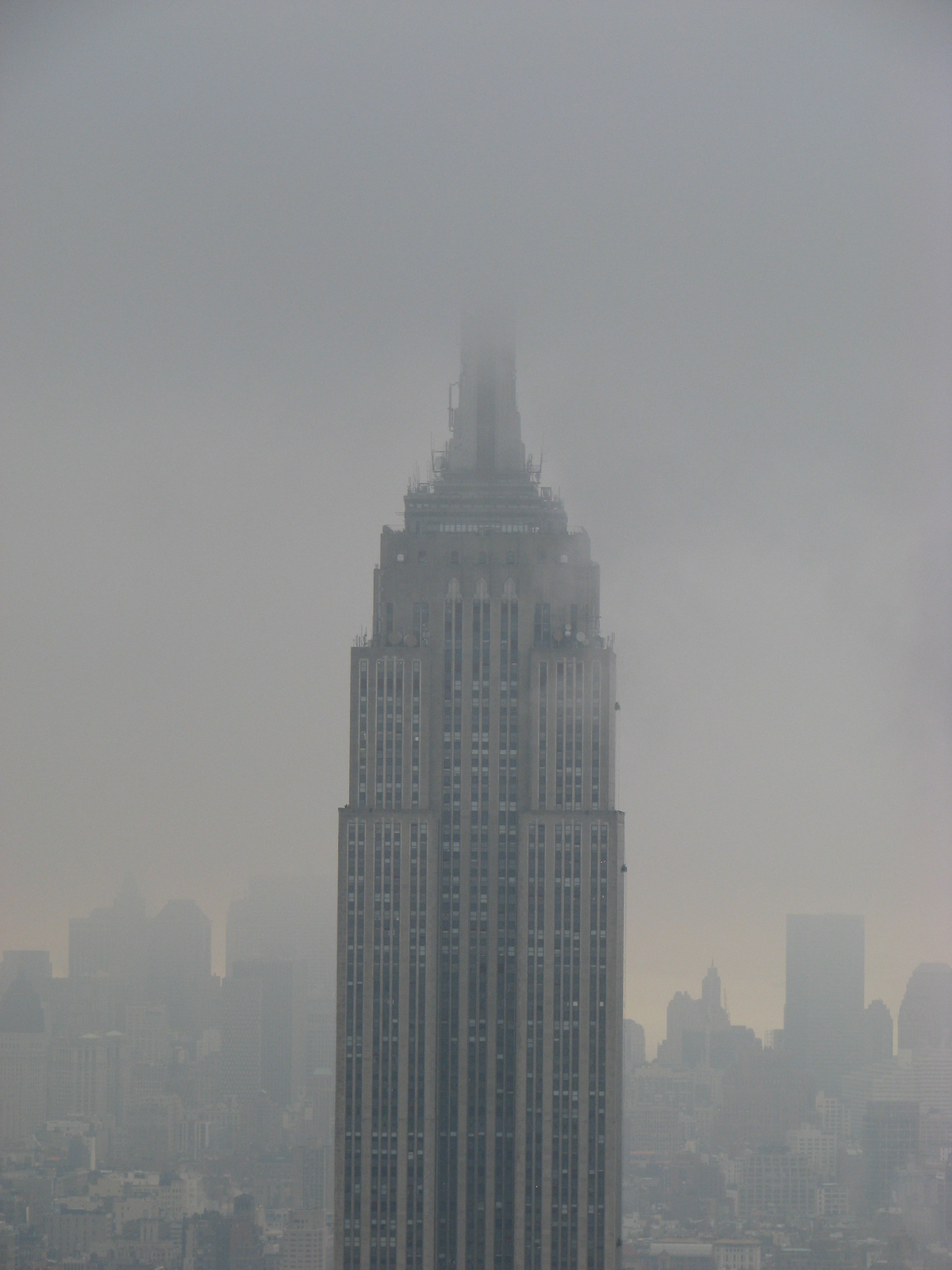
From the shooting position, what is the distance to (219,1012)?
11.1 m

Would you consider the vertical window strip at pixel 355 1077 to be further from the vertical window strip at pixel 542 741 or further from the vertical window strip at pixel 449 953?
the vertical window strip at pixel 542 741

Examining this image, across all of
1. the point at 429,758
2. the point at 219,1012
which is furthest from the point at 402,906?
the point at 219,1012

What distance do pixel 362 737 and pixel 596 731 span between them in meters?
1.72

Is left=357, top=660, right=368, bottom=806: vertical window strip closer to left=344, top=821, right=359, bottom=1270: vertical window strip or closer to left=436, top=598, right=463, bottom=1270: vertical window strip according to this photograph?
left=344, top=821, right=359, bottom=1270: vertical window strip

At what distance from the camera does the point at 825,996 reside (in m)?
11.0

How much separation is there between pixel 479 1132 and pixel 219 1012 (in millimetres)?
2474

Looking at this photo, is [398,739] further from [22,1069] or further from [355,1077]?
[22,1069]

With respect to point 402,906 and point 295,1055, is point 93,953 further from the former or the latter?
point 402,906

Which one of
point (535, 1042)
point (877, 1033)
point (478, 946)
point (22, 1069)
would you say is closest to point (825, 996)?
point (877, 1033)

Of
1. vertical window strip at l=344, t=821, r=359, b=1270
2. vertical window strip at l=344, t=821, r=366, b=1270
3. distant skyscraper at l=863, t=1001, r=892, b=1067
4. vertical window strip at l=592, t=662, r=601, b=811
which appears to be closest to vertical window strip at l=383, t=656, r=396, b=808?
vertical window strip at l=344, t=821, r=359, b=1270

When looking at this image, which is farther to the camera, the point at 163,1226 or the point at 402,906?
the point at 163,1226

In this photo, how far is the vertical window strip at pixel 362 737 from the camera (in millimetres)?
10203

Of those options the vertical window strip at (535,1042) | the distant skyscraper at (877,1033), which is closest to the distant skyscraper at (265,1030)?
the vertical window strip at (535,1042)

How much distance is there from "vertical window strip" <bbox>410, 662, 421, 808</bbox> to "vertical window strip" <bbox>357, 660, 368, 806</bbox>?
343 millimetres
